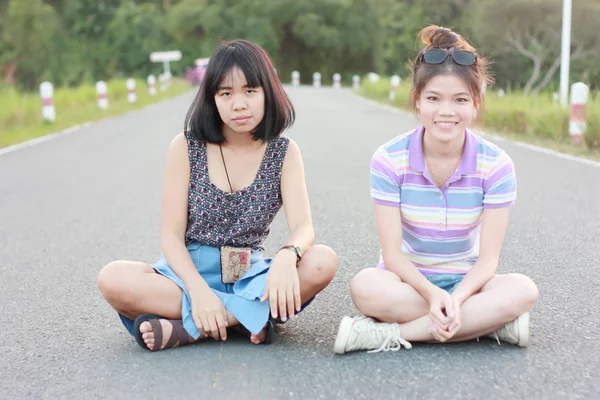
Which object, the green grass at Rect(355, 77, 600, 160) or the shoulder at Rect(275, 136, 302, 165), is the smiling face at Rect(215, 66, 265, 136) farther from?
the green grass at Rect(355, 77, 600, 160)

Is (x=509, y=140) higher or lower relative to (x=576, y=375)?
lower

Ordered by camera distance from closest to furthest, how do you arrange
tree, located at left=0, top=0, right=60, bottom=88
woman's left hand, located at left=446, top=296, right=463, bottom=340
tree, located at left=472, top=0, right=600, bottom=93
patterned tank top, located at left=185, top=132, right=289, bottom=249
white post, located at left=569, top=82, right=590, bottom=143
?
woman's left hand, located at left=446, top=296, right=463, bottom=340 → patterned tank top, located at left=185, top=132, right=289, bottom=249 → white post, located at left=569, top=82, right=590, bottom=143 → tree, located at left=472, top=0, right=600, bottom=93 → tree, located at left=0, top=0, right=60, bottom=88

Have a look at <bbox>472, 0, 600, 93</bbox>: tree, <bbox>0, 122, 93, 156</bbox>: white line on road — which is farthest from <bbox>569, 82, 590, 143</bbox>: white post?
<bbox>472, 0, 600, 93</bbox>: tree

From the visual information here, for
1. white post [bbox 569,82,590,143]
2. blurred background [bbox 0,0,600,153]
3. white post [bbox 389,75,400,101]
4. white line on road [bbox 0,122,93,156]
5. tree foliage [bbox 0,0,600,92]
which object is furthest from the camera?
tree foliage [bbox 0,0,600,92]

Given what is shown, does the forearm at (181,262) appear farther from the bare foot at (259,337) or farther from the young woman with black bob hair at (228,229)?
the bare foot at (259,337)

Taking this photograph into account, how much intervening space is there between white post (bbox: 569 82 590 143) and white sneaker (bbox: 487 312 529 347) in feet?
24.0

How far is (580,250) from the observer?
15.0 feet

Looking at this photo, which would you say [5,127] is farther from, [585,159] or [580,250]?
[580,250]

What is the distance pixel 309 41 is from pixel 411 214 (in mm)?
Result: 50612

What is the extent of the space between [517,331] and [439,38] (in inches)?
43.2

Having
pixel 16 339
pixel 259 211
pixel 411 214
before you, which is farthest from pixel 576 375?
pixel 16 339

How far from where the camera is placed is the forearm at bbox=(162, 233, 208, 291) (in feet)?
9.73

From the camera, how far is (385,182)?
3033 millimetres

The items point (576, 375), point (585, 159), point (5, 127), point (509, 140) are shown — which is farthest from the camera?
point (5, 127)
